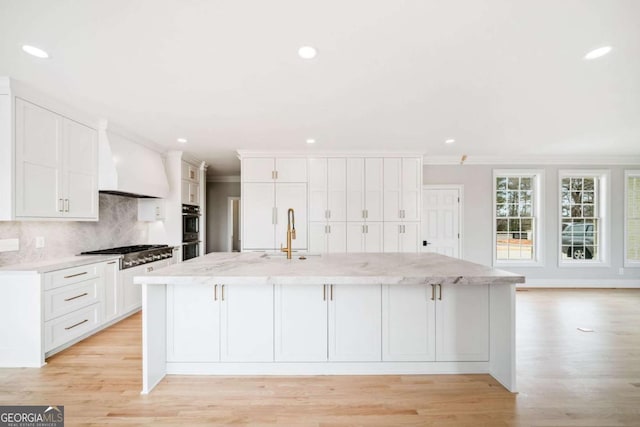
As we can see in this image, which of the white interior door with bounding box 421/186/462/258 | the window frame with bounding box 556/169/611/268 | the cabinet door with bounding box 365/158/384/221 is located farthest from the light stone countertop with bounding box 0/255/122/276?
the window frame with bounding box 556/169/611/268

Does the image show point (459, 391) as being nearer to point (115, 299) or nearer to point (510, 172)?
point (115, 299)

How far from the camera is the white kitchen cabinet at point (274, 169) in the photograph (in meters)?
5.11

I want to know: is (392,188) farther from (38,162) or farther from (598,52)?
(38,162)

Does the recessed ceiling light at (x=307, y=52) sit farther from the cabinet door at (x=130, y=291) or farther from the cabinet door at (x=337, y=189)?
the cabinet door at (x=130, y=291)

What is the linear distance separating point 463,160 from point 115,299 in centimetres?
609

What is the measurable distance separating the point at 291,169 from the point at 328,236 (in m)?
1.35

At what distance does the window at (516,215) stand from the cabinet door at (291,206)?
3774 millimetres

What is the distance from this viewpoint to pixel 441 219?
5746 mm

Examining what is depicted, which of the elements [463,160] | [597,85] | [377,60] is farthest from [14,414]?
[463,160]

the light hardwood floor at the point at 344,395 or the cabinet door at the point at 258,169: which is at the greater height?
the cabinet door at the point at 258,169

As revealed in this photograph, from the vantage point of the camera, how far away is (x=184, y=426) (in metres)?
1.78

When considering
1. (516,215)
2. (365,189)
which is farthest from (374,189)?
(516,215)

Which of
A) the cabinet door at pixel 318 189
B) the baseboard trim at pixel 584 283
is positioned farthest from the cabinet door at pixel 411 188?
the baseboard trim at pixel 584 283

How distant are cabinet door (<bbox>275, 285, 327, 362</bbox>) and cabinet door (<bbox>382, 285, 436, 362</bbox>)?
505 mm
